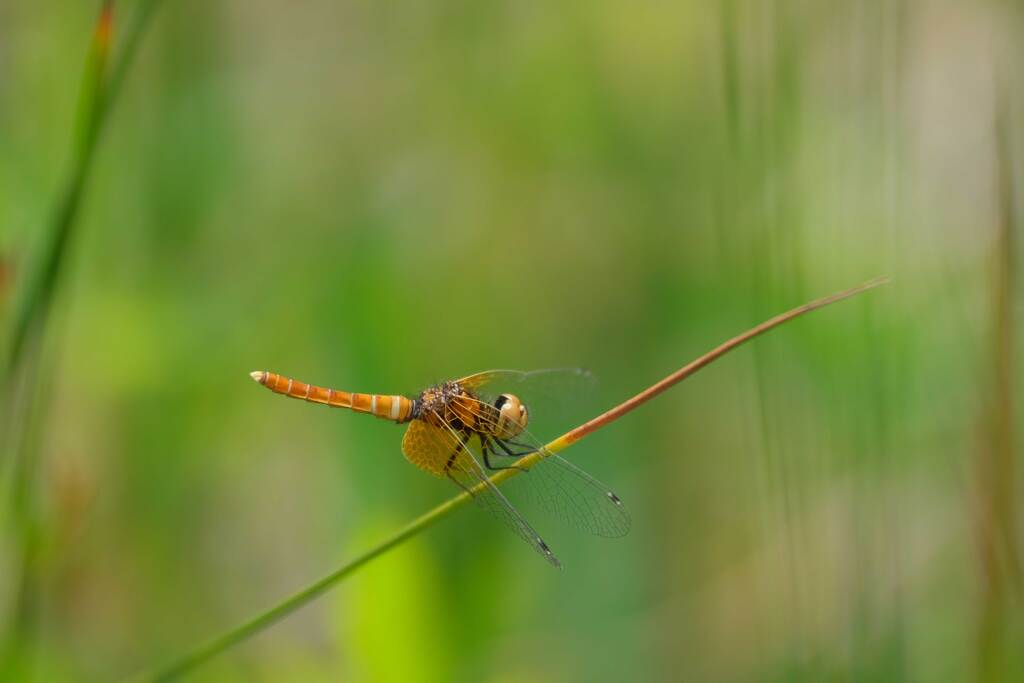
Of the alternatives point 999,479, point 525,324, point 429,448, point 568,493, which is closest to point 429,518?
point 568,493

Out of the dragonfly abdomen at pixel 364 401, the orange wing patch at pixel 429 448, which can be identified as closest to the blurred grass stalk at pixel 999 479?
the orange wing patch at pixel 429 448

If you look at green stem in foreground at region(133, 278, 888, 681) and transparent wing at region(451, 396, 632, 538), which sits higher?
green stem in foreground at region(133, 278, 888, 681)

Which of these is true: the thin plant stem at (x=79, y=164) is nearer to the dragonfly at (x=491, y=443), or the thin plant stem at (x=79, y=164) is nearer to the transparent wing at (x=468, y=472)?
the dragonfly at (x=491, y=443)

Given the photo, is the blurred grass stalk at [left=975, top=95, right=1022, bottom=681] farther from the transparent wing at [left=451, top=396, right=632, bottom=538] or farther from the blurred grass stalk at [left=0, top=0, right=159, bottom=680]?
the blurred grass stalk at [left=0, top=0, right=159, bottom=680]

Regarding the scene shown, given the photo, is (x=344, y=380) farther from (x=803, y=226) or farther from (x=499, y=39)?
(x=499, y=39)

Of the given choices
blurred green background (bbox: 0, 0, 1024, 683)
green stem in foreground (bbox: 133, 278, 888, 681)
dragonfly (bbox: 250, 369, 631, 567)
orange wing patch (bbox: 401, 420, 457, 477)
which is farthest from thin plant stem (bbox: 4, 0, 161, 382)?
orange wing patch (bbox: 401, 420, 457, 477)

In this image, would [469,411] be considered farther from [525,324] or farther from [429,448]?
[525,324]
